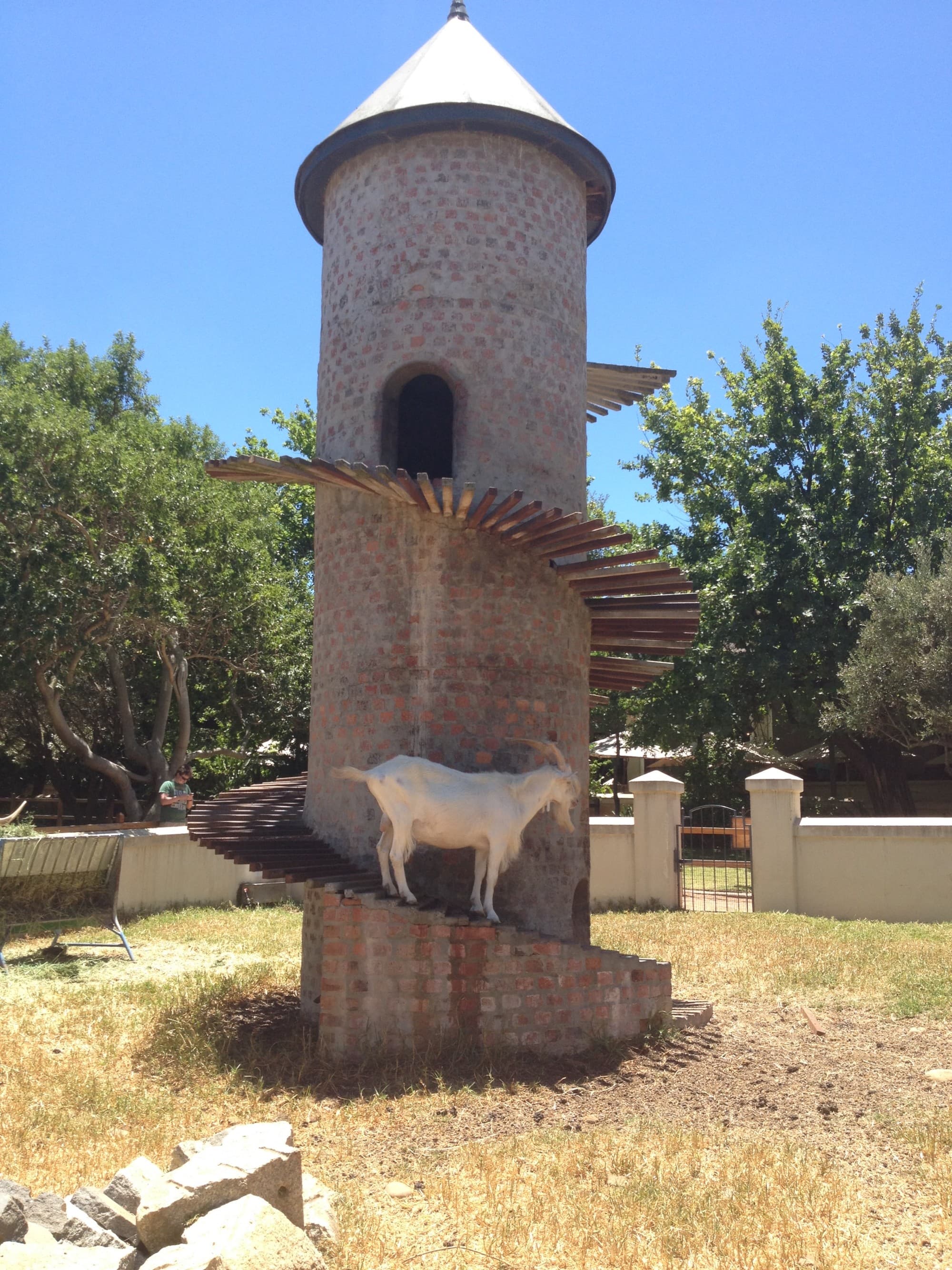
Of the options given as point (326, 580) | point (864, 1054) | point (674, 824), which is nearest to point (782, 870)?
point (674, 824)

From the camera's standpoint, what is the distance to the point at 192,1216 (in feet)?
13.5

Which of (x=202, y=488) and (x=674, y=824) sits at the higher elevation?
(x=202, y=488)

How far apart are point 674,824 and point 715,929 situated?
291 centimetres

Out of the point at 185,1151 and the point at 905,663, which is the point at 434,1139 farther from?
the point at 905,663

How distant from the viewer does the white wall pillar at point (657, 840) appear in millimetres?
15789

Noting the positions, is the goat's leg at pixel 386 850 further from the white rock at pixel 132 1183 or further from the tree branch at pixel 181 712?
the tree branch at pixel 181 712

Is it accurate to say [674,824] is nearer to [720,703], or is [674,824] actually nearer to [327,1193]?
[720,703]

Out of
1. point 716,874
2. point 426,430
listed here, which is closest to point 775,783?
point 716,874

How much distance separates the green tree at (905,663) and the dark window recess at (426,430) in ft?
39.6

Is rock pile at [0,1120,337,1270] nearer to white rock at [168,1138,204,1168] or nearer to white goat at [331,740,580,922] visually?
white rock at [168,1138,204,1168]

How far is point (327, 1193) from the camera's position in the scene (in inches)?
193

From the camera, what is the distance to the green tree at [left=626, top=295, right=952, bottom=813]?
75.3 feet

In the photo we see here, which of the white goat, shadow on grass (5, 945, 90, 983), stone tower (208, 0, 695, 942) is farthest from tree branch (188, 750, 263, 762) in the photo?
the white goat

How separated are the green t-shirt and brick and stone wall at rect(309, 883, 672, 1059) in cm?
924
